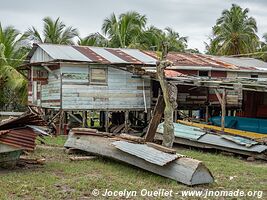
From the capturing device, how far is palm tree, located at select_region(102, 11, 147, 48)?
3105cm

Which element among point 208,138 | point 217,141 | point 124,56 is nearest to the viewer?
point 217,141

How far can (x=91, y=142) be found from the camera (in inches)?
466

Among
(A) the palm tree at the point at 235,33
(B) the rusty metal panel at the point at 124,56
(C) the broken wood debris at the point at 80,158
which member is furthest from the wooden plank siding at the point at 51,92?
(A) the palm tree at the point at 235,33

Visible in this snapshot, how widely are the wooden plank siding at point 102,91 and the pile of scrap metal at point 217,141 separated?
3973 millimetres

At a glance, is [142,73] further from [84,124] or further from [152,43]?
[152,43]

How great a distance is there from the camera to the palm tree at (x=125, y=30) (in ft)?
102

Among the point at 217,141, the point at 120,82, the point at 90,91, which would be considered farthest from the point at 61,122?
the point at 217,141

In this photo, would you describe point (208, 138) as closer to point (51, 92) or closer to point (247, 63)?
point (51, 92)

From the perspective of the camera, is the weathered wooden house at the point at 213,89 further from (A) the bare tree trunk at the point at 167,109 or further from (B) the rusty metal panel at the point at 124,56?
(A) the bare tree trunk at the point at 167,109

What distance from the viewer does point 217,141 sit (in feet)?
46.2

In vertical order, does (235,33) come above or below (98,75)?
above

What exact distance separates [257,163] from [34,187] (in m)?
7.17

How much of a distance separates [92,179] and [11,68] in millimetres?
17292

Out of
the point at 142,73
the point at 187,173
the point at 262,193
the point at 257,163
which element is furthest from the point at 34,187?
A: the point at 142,73
